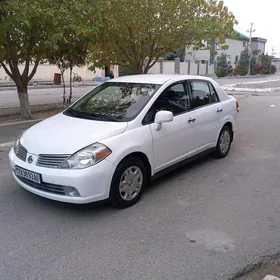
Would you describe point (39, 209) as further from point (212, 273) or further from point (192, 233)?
point (212, 273)

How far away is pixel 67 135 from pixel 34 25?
17.3 ft

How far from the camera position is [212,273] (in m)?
2.88

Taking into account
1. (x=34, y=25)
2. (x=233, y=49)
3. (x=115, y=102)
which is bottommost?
(x=115, y=102)

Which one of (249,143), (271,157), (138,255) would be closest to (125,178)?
(138,255)

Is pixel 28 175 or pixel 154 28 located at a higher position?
pixel 154 28

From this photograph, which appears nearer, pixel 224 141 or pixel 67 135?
pixel 67 135

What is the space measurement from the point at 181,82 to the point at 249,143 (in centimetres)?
314

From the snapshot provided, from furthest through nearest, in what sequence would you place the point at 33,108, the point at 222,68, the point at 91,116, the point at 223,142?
the point at 222,68, the point at 33,108, the point at 223,142, the point at 91,116

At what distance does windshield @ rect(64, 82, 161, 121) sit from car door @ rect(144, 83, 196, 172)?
0.20 m

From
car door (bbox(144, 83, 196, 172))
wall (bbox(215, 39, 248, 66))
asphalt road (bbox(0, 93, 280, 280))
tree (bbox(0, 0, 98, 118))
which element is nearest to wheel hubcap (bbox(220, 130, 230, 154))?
asphalt road (bbox(0, 93, 280, 280))

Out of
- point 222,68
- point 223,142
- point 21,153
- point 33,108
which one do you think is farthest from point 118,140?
point 222,68

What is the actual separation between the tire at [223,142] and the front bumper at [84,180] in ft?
9.38

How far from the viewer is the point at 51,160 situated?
12.2 ft

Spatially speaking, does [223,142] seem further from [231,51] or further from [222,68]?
[231,51]
